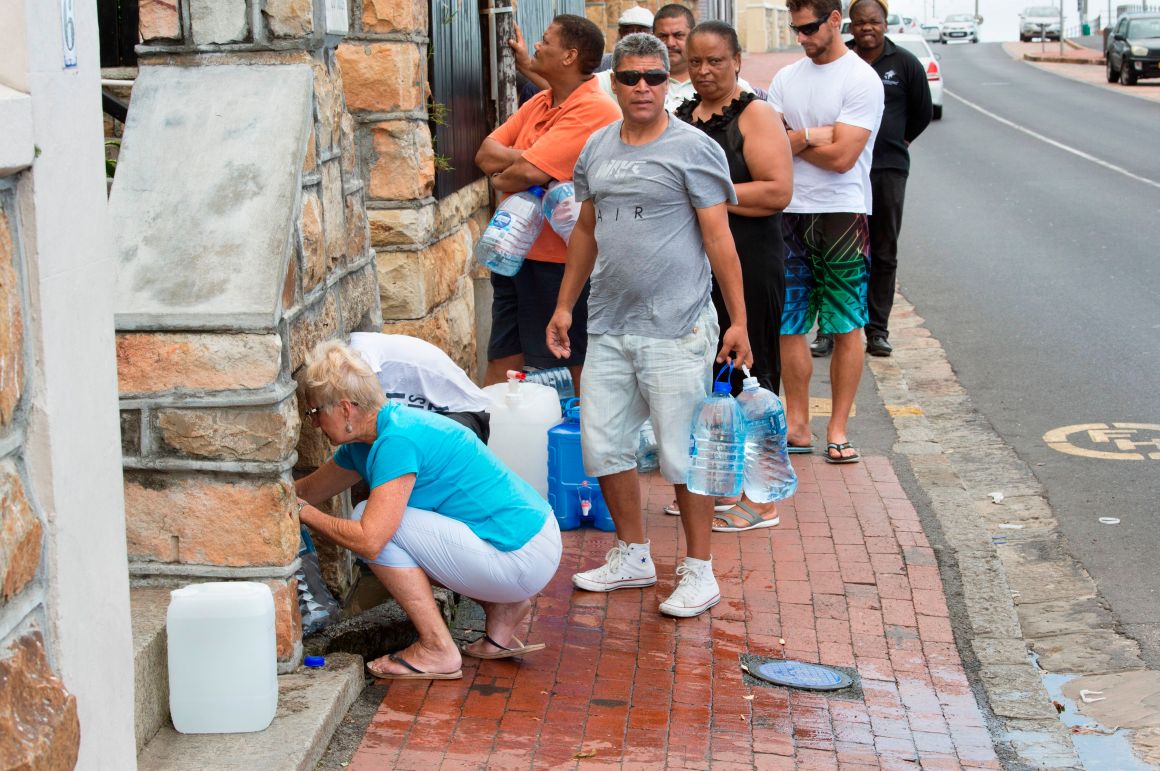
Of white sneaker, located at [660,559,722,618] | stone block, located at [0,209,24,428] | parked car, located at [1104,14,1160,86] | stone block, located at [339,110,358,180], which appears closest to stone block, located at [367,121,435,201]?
stone block, located at [339,110,358,180]

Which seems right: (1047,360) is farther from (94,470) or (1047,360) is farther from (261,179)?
(94,470)

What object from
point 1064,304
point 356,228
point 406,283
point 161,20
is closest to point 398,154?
point 406,283

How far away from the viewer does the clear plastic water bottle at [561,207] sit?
6090 millimetres

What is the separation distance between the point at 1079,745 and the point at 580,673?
156cm

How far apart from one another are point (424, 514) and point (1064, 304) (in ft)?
26.2

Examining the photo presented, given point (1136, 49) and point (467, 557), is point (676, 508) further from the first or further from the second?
point (1136, 49)

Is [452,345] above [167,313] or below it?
below

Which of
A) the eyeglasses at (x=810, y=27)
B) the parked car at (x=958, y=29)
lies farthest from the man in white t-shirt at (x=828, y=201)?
the parked car at (x=958, y=29)

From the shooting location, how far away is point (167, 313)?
12.4ft

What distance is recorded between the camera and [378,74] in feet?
18.6

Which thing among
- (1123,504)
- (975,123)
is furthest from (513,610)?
(975,123)

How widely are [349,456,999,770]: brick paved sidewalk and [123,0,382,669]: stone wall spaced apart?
2.02 ft

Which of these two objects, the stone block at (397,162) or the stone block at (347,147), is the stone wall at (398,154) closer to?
the stone block at (397,162)

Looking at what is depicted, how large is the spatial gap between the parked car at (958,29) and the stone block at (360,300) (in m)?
64.6
